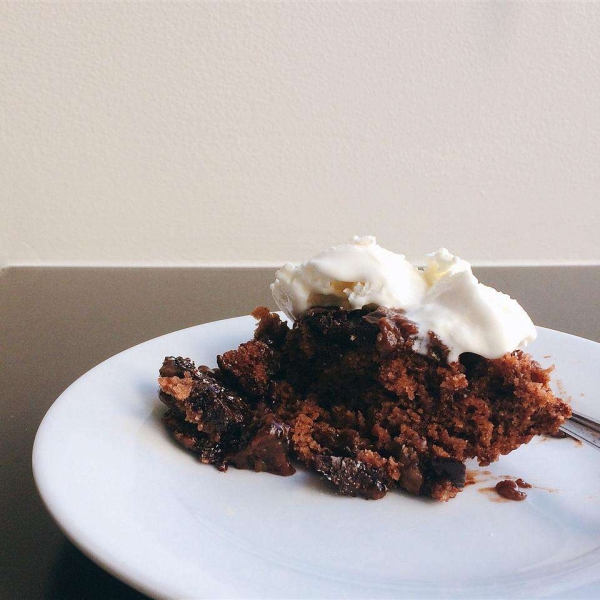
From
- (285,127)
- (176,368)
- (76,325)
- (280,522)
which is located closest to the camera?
(280,522)

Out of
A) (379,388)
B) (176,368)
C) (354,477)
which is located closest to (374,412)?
(379,388)

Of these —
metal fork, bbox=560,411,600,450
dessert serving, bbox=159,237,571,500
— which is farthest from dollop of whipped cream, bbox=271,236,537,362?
metal fork, bbox=560,411,600,450

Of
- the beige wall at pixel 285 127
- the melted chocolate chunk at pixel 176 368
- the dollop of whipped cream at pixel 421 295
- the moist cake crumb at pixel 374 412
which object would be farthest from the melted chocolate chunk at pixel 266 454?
the beige wall at pixel 285 127

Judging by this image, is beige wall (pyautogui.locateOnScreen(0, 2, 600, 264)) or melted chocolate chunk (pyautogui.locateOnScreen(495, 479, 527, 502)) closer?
melted chocolate chunk (pyautogui.locateOnScreen(495, 479, 527, 502))

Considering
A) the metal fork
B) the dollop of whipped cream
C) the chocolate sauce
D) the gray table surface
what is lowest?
the gray table surface

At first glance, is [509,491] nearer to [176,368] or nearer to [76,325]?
[176,368]

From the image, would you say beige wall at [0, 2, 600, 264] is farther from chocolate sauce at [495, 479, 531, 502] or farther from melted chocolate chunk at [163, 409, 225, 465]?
chocolate sauce at [495, 479, 531, 502]

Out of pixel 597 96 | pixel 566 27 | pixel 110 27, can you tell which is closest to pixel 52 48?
pixel 110 27
